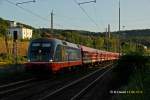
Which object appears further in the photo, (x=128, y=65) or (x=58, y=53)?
(x=58, y=53)

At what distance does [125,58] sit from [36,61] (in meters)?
6.93

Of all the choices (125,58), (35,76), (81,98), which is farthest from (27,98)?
(35,76)

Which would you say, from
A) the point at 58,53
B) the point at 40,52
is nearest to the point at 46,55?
the point at 40,52

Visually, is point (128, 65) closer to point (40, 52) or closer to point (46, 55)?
point (46, 55)

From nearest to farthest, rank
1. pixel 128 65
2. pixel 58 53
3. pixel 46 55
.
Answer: pixel 128 65 → pixel 46 55 → pixel 58 53

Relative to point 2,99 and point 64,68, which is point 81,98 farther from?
point 64,68

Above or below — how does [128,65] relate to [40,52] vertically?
below

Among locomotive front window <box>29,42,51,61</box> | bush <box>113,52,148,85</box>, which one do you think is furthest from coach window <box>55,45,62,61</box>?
bush <box>113,52,148,85</box>

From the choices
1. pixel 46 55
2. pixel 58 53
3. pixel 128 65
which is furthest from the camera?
pixel 58 53

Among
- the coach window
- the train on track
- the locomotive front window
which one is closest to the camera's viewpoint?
the train on track

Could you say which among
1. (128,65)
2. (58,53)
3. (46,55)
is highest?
(58,53)

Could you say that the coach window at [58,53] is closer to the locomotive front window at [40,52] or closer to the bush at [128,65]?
the locomotive front window at [40,52]

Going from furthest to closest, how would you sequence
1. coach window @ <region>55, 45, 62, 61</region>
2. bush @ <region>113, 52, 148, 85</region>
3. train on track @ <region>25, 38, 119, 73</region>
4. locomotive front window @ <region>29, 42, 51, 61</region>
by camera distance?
coach window @ <region>55, 45, 62, 61</region>
locomotive front window @ <region>29, 42, 51, 61</region>
train on track @ <region>25, 38, 119, 73</region>
bush @ <region>113, 52, 148, 85</region>

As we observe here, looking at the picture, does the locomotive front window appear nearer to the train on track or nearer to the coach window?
the train on track
